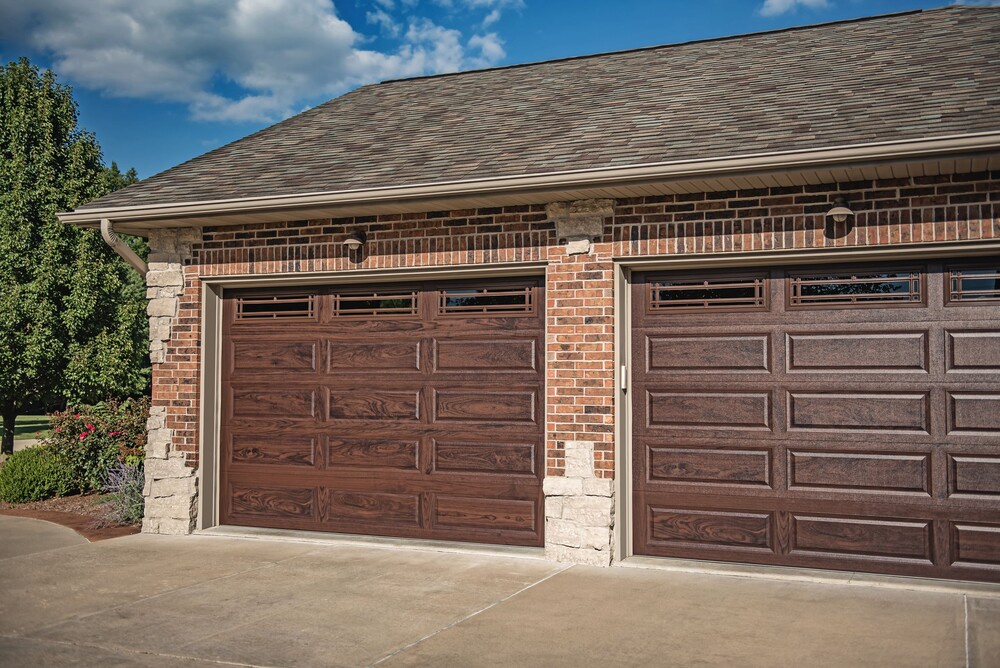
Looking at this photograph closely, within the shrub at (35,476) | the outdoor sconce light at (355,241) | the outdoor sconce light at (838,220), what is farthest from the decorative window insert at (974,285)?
the shrub at (35,476)

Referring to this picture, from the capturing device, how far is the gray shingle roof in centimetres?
713

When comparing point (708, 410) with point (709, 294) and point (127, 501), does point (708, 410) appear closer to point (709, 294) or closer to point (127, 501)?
point (709, 294)

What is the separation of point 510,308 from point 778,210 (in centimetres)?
246

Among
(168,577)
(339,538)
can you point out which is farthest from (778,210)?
(168,577)

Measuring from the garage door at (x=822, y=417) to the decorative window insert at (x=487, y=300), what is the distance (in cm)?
101

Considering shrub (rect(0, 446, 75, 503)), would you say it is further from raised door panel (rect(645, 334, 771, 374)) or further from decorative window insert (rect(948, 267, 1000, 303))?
decorative window insert (rect(948, 267, 1000, 303))

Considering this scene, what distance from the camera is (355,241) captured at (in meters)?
8.38

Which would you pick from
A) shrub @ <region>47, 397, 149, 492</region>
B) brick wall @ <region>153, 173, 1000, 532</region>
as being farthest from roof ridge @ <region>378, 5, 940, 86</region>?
shrub @ <region>47, 397, 149, 492</region>

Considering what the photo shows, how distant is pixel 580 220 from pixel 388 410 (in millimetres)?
2578

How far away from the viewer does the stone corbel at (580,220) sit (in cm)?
767

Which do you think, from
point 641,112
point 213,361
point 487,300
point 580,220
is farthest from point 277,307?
point 641,112

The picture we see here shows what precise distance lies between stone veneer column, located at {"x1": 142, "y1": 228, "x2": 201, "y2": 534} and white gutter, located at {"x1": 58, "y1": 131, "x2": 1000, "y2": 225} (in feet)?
1.73

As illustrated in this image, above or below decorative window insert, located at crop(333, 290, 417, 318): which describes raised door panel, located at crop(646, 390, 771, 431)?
below

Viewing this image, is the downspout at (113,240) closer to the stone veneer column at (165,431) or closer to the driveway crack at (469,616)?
the stone veneer column at (165,431)
